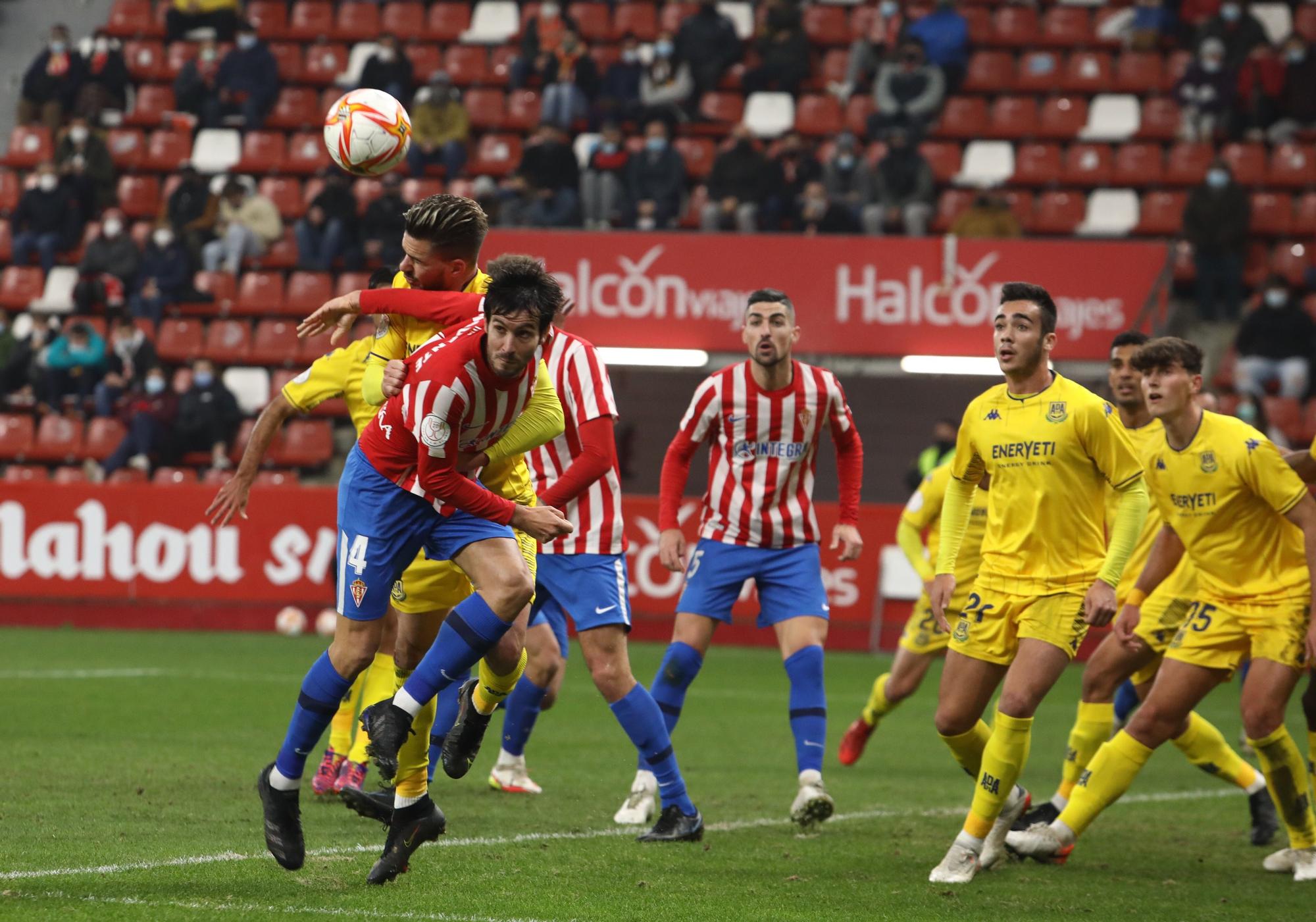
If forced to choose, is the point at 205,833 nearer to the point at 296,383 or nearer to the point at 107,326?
the point at 296,383

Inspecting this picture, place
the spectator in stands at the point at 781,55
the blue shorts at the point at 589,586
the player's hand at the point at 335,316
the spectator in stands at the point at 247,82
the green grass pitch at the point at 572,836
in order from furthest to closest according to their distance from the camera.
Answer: the spectator in stands at the point at 247,82 < the spectator in stands at the point at 781,55 < the blue shorts at the point at 589,586 < the player's hand at the point at 335,316 < the green grass pitch at the point at 572,836

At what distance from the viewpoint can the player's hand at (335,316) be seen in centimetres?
679

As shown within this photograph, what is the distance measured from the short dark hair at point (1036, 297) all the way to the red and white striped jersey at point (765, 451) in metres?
1.54

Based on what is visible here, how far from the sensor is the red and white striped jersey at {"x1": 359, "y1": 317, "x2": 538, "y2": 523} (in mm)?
6145

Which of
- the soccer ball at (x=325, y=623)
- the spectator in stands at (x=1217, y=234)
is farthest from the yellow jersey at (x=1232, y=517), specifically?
the spectator in stands at (x=1217, y=234)

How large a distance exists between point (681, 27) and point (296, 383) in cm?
1630

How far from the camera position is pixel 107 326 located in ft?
73.2

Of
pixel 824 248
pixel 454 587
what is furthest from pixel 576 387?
pixel 824 248

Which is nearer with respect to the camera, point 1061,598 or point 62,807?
point 1061,598

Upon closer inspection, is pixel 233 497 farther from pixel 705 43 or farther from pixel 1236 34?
pixel 1236 34

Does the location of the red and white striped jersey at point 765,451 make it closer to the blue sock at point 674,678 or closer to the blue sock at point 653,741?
the blue sock at point 674,678

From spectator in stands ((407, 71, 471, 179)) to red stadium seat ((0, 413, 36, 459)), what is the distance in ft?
19.1

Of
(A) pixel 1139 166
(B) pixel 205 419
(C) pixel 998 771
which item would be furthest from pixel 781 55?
(C) pixel 998 771

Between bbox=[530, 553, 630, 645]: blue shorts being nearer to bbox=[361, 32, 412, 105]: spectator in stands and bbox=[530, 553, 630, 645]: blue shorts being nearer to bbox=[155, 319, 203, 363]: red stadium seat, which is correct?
bbox=[155, 319, 203, 363]: red stadium seat
